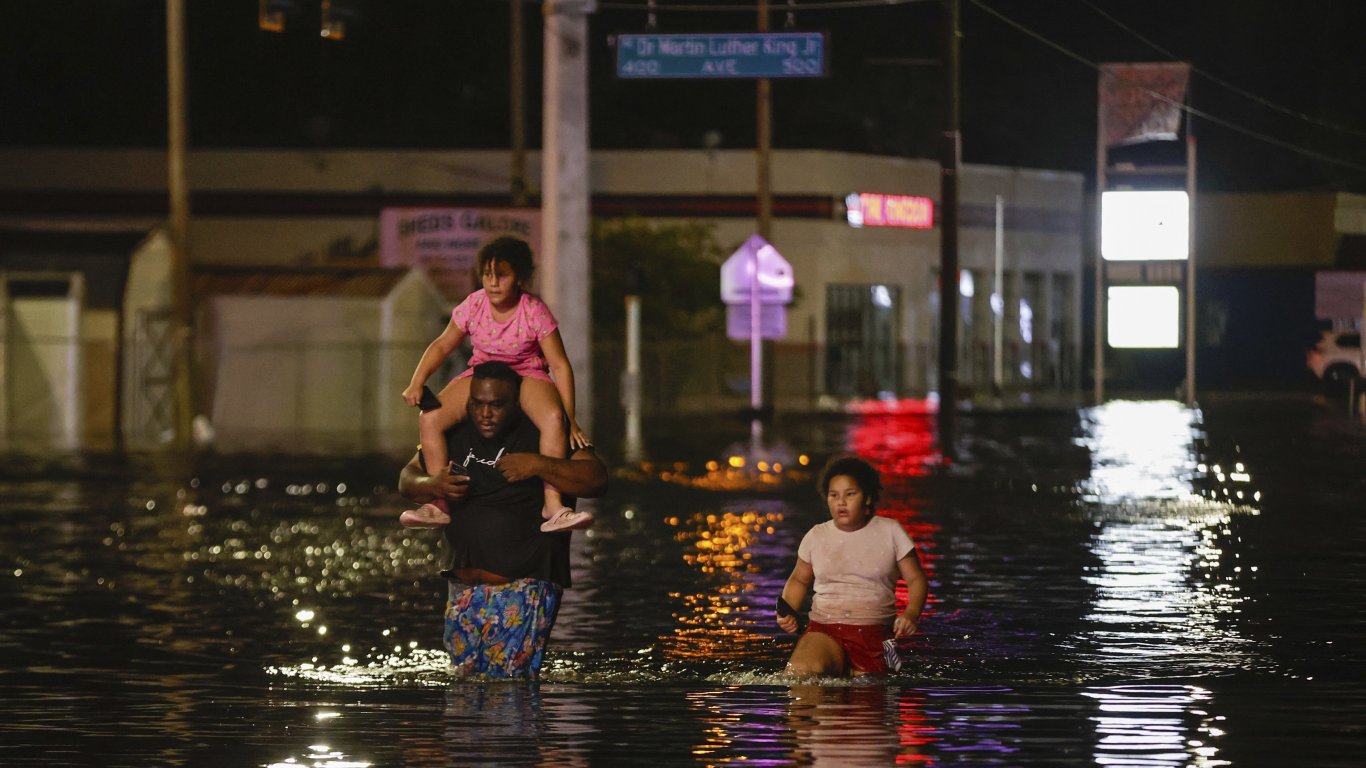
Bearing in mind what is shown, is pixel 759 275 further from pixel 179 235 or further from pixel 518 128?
pixel 179 235

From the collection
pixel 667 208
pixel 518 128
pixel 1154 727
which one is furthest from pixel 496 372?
pixel 667 208

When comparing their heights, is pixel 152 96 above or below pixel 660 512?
above

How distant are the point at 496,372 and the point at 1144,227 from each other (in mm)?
42758

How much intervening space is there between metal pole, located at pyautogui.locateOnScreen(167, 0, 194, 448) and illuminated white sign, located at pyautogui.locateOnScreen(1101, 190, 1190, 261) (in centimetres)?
2201

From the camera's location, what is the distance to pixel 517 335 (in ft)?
34.8

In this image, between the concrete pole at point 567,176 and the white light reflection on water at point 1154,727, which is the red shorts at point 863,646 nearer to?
the white light reflection on water at point 1154,727

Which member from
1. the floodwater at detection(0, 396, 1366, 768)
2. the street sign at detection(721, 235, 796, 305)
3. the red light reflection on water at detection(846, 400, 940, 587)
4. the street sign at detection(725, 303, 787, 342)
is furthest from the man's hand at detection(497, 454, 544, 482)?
the street sign at detection(725, 303, 787, 342)

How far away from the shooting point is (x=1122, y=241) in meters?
51.8

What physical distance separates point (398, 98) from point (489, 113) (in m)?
2.69

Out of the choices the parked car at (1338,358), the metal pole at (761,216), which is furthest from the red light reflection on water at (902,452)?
the parked car at (1338,358)

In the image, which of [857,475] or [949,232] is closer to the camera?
[857,475]

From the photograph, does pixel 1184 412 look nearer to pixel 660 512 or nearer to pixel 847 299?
pixel 847 299

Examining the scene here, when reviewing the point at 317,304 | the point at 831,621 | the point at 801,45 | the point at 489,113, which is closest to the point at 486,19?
the point at 489,113

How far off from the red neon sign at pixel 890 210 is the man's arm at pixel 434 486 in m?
46.4
